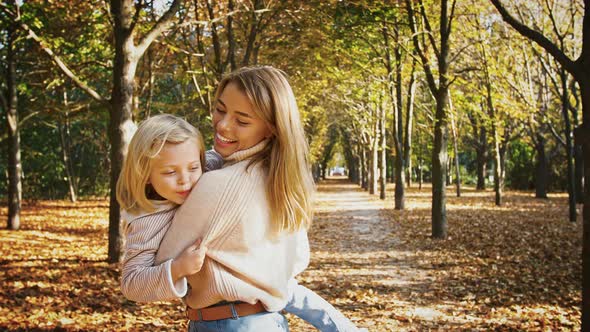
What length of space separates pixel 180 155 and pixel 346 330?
1174mm

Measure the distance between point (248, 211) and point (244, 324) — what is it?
45cm

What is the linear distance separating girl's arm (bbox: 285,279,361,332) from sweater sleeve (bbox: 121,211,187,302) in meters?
0.71

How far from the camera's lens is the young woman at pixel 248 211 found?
68.5 inches

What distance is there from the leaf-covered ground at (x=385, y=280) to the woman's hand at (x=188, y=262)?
4332 mm

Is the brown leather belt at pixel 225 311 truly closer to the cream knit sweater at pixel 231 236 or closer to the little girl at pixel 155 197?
the cream knit sweater at pixel 231 236

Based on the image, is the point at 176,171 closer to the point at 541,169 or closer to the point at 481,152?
the point at 541,169

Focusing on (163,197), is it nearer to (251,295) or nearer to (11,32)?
(251,295)

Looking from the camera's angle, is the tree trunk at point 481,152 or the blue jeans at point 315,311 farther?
the tree trunk at point 481,152

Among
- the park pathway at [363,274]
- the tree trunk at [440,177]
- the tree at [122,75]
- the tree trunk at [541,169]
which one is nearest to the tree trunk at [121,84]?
the tree at [122,75]

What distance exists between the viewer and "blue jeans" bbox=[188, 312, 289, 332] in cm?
184

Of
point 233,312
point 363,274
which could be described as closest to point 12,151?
point 363,274

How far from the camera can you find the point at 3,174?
2591 centimetres

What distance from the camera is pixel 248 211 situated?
177 cm

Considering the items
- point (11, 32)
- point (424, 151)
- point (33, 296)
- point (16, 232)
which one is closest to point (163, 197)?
point (33, 296)
